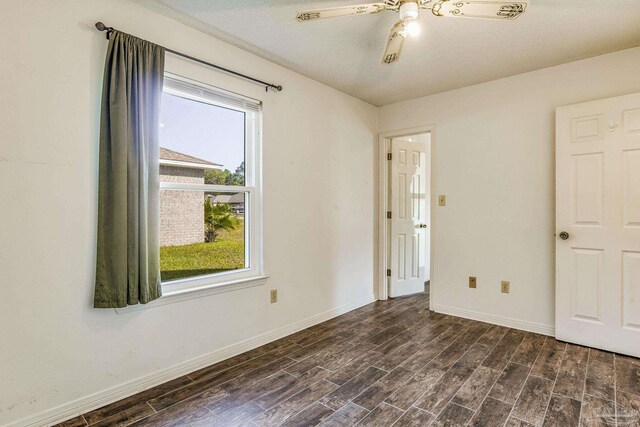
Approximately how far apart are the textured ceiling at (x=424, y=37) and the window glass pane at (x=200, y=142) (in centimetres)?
56

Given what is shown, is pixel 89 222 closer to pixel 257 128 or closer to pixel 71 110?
pixel 71 110

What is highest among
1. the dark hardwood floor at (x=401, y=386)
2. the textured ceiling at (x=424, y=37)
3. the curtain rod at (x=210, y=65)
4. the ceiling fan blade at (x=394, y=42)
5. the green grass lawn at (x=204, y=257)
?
the textured ceiling at (x=424, y=37)

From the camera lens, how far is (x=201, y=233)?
247 cm

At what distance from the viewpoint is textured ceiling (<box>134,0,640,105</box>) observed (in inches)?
82.1

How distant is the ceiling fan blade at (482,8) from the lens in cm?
158

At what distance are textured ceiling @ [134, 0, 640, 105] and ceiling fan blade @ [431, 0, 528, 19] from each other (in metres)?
0.44

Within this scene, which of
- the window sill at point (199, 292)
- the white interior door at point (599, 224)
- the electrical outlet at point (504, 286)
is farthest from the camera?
the electrical outlet at point (504, 286)

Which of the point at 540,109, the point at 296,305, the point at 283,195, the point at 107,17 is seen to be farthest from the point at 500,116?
the point at 107,17

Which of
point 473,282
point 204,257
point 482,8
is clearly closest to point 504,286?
point 473,282

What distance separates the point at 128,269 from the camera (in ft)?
6.29

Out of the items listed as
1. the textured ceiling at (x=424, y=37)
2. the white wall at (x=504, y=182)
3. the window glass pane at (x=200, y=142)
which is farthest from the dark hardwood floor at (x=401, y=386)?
the textured ceiling at (x=424, y=37)

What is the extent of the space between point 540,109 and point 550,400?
2.40 meters

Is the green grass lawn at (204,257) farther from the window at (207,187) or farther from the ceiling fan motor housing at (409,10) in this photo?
the ceiling fan motor housing at (409,10)

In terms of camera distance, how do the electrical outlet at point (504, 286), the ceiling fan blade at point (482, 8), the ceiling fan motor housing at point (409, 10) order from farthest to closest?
the electrical outlet at point (504, 286) < the ceiling fan motor housing at point (409, 10) < the ceiling fan blade at point (482, 8)
